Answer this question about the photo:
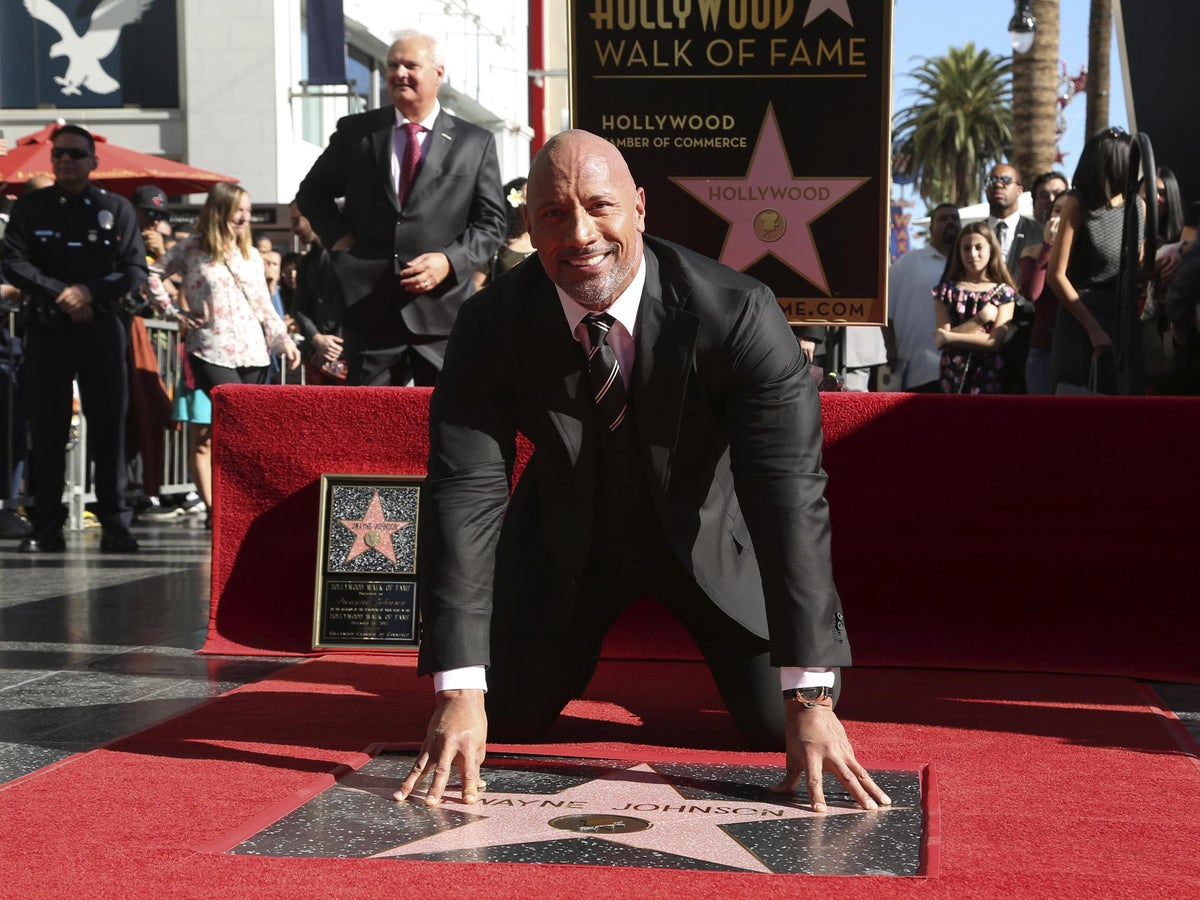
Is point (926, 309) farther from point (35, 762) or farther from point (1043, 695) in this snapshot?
point (35, 762)

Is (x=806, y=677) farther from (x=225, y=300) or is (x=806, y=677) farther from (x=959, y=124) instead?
(x=959, y=124)

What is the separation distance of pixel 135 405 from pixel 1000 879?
8.40 metres

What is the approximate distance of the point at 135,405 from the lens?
10.2 metres

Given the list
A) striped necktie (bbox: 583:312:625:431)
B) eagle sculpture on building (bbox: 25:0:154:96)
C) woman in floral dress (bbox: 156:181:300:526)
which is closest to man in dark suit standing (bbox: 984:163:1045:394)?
woman in floral dress (bbox: 156:181:300:526)

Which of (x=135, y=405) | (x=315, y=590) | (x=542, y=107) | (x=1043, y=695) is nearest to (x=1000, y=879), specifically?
(x=1043, y=695)

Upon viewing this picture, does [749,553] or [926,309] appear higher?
[926,309]

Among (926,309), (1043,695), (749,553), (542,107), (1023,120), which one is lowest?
(1043,695)

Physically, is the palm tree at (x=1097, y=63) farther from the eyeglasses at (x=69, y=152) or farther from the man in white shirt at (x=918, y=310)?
the eyeglasses at (x=69, y=152)

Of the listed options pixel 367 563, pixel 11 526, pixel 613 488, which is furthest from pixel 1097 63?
pixel 613 488

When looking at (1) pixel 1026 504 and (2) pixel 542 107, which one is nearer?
(1) pixel 1026 504

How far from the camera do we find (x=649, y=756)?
11.9 ft

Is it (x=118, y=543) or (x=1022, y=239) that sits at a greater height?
(x=1022, y=239)

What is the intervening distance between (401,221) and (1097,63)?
58.4ft

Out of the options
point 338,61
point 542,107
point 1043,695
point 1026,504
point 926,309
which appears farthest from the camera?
point 542,107
